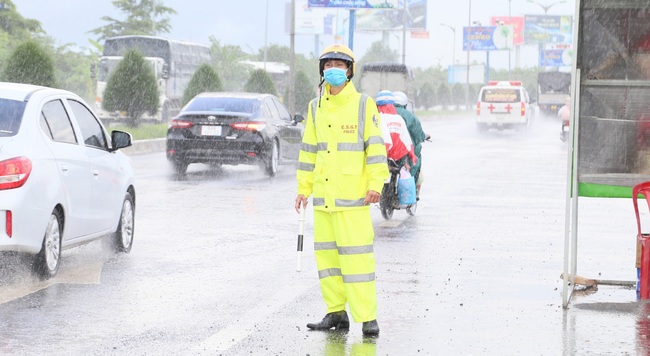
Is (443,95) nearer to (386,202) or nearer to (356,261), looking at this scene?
(386,202)

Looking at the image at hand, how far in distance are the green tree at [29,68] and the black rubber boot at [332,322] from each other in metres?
23.3

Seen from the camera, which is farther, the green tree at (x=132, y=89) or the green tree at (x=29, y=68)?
the green tree at (x=132, y=89)

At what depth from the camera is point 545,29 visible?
144875 mm

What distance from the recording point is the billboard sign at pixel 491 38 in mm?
124125

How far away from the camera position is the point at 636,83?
9.16 m

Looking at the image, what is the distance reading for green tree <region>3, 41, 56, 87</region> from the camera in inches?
1183

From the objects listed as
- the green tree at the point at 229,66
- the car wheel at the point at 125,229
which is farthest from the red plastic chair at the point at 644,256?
the green tree at the point at 229,66

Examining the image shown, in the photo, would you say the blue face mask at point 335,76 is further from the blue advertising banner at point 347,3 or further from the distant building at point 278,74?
the distant building at point 278,74

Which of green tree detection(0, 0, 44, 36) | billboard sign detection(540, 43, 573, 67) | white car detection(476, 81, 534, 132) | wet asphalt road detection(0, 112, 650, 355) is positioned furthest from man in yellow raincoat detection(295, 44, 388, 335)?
billboard sign detection(540, 43, 573, 67)

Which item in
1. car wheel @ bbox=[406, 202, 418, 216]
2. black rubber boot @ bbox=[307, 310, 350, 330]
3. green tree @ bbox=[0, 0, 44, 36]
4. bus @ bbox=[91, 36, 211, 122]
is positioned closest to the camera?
black rubber boot @ bbox=[307, 310, 350, 330]

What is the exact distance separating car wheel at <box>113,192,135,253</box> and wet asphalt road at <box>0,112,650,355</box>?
0.15 metres

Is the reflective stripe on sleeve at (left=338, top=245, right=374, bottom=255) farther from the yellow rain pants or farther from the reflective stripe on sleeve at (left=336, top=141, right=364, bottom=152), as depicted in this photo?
the reflective stripe on sleeve at (left=336, top=141, right=364, bottom=152)

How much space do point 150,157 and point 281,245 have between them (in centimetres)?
1599

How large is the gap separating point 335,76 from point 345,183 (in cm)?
61
